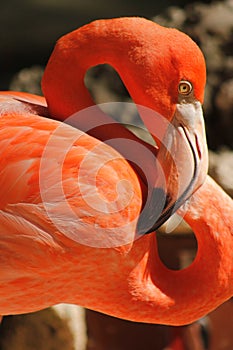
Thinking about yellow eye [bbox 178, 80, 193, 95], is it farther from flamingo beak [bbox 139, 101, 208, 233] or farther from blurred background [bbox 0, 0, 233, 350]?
blurred background [bbox 0, 0, 233, 350]

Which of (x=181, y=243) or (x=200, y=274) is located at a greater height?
(x=200, y=274)

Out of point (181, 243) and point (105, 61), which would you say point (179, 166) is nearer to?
Answer: point (105, 61)

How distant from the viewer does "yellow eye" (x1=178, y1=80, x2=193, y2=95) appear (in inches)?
51.0

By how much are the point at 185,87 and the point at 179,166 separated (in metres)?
0.14

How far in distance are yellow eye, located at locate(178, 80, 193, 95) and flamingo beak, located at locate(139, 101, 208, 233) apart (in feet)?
0.08

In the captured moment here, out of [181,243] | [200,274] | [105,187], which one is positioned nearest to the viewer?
[105,187]

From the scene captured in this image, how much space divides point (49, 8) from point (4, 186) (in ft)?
6.83

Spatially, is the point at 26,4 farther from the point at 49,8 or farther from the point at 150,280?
the point at 150,280

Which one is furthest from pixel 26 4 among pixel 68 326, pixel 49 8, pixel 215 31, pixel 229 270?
pixel 229 270

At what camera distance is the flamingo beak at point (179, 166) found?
1.30 m

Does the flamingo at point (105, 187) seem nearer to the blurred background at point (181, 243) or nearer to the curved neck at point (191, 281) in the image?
the curved neck at point (191, 281)

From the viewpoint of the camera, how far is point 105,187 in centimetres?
128

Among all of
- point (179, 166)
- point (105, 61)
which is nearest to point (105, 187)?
point (179, 166)

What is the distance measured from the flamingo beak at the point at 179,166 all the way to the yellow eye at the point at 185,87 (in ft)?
0.08
